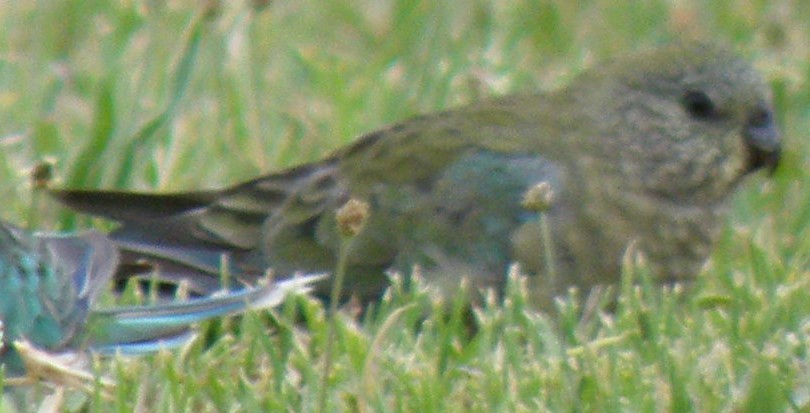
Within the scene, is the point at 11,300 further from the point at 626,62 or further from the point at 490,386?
the point at 626,62

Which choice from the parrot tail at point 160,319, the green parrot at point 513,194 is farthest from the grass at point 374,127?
the green parrot at point 513,194

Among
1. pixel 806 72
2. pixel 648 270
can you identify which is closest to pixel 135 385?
pixel 648 270

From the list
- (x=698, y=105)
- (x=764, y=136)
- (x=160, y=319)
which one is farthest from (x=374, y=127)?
(x=160, y=319)

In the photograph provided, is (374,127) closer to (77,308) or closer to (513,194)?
(513,194)

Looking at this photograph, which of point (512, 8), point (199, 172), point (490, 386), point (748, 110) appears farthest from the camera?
point (512, 8)

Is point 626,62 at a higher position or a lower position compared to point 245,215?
higher

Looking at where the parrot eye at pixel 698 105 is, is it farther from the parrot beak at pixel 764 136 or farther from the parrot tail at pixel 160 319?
the parrot tail at pixel 160 319

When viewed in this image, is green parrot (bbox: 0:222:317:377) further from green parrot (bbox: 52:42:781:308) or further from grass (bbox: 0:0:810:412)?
green parrot (bbox: 52:42:781:308)
